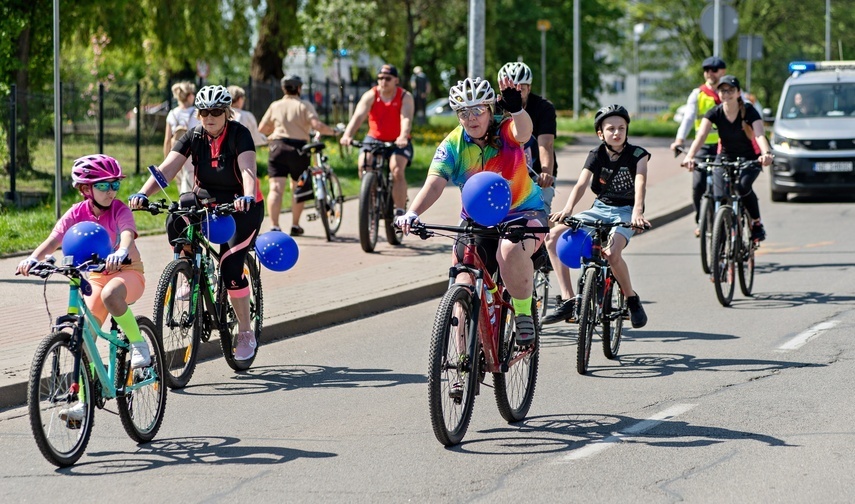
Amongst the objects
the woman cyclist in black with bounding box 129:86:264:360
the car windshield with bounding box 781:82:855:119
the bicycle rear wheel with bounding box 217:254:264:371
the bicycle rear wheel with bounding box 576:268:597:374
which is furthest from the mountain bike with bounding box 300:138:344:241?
the car windshield with bounding box 781:82:855:119

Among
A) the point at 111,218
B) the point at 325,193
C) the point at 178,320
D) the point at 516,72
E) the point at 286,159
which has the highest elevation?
the point at 516,72

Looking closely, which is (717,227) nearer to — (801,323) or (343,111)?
(801,323)

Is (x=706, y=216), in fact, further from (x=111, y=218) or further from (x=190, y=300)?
(x=111, y=218)

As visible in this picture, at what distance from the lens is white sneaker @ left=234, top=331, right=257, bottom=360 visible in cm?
848

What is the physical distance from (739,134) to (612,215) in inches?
141

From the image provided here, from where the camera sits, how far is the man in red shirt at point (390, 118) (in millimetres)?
14008

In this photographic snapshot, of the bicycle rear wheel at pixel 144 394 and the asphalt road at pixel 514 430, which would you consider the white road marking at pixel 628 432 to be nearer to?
the asphalt road at pixel 514 430

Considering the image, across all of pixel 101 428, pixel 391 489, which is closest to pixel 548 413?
pixel 391 489

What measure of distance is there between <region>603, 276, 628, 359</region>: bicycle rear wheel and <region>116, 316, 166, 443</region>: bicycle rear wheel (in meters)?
2.97

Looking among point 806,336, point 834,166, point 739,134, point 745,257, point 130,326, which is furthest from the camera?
point 834,166

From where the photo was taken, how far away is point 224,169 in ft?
26.7

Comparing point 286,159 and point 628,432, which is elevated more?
point 286,159

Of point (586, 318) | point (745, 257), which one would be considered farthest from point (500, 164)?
point (745, 257)

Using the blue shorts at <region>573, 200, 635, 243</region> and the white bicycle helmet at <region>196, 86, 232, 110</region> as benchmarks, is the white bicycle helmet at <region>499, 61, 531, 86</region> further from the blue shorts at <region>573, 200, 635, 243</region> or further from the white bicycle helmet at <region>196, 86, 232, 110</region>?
the white bicycle helmet at <region>196, 86, 232, 110</region>
